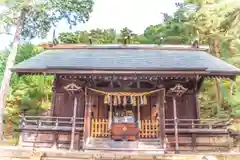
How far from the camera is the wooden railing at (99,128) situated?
10.0m

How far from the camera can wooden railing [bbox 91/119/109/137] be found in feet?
33.0

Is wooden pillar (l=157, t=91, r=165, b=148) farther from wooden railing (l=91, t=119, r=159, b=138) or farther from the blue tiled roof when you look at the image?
the blue tiled roof

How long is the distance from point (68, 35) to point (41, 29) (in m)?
8.67

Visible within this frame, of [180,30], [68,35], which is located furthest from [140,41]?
[68,35]

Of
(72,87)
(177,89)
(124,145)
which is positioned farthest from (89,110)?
(177,89)

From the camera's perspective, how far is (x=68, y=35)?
26.7 metres

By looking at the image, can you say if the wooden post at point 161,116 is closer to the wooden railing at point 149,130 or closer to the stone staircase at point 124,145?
the stone staircase at point 124,145

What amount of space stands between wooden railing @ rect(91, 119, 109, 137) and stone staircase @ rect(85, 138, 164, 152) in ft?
1.24

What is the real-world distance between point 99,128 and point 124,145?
129 centimetres

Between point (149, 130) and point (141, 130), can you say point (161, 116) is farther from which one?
point (141, 130)

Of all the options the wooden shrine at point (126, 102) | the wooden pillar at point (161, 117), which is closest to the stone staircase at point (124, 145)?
the wooden shrine at point (126, 102)

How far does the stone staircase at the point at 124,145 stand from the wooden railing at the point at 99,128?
38cm

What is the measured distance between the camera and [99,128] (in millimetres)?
10062

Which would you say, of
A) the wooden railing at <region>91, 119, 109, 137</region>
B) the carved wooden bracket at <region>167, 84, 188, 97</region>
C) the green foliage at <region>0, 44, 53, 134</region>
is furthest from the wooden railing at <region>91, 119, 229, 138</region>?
the green foliage at <region>0, 44, 53, 134</region>
